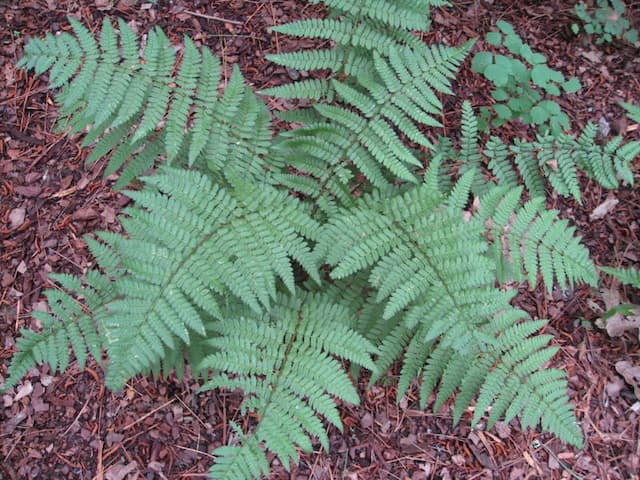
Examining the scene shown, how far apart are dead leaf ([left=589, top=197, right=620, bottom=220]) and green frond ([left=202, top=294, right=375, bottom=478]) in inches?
80.0

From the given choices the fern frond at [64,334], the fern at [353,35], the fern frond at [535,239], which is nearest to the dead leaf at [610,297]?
the fern frond at [535,239]

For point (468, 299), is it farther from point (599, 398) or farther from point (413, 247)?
point (599, 398)

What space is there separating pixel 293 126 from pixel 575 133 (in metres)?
2.01

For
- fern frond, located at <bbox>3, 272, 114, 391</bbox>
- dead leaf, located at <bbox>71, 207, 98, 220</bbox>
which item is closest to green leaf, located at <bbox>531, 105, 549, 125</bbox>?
fern frond, located at <bbox>3, 272, 114, 391</bbox>

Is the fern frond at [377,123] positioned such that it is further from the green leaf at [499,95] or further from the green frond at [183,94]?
the green leaf at [499,95]

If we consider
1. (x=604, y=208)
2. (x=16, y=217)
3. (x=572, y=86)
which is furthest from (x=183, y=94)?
(x=604, y=208)

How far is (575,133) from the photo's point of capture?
3.83 m

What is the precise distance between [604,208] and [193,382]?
294cm

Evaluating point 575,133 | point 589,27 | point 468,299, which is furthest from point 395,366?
point 589,27

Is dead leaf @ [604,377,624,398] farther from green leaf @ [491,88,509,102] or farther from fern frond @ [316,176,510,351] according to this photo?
green leaf @ [491,88,509,102]

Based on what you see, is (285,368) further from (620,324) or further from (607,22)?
(607,22)

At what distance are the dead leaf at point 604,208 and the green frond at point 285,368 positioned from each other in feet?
6.67

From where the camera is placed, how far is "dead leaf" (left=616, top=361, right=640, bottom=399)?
325 centimetres

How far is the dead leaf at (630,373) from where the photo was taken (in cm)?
325
